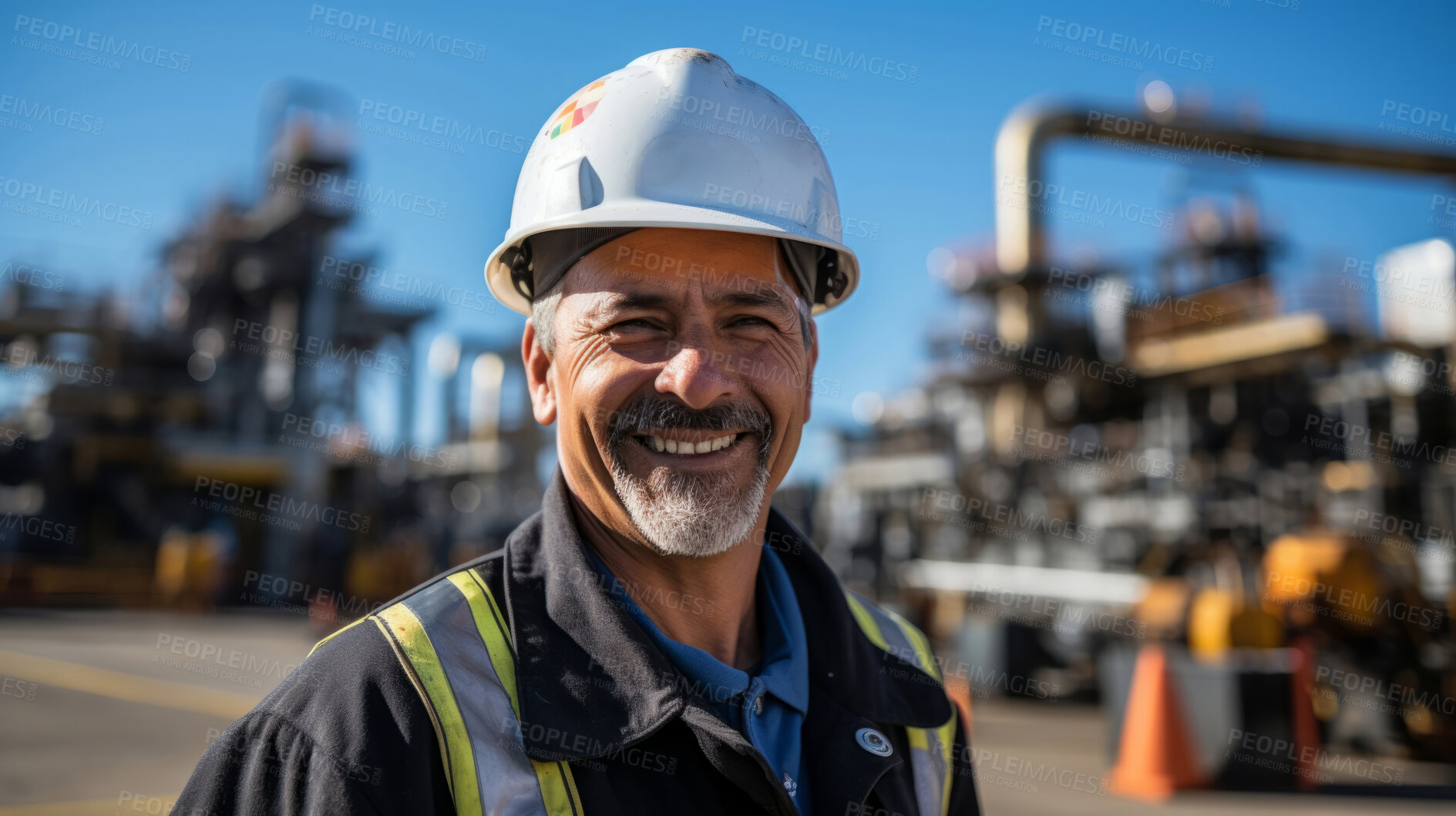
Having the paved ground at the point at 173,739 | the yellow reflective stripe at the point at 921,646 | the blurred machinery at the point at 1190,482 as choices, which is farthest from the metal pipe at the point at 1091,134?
the yellow reflective stripe at the point at 921,646

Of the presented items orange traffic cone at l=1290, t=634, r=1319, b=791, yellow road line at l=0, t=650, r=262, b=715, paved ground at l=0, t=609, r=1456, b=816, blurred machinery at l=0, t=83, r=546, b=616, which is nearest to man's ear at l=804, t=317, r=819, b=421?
paved ground at l=0, t=609, r=1456, b=816

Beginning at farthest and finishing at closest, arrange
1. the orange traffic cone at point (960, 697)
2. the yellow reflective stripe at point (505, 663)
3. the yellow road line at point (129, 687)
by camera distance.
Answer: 1. the yellow road line at point (129, 687)
2. the orange traffic cone at point (960, 697)
3. the yellow reflective stripe at point (505, 663)

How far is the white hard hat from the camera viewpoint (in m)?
1.87

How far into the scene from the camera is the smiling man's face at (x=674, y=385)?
174cm

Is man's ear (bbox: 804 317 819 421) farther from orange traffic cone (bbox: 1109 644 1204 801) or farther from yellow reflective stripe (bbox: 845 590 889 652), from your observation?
orange traffic cone (bbox: 1109 644 1204 801)

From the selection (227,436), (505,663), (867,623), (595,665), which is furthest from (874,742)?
(227,436)

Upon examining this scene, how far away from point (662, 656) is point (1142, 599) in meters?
9.72

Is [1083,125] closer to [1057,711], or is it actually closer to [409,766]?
[1057,711]

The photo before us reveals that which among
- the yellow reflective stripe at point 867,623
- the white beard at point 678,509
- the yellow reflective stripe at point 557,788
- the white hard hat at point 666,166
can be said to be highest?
the white hard hat at point 666,166

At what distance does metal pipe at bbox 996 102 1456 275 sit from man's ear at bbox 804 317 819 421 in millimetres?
11524

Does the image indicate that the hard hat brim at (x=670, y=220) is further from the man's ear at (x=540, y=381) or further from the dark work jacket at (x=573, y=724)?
the dark work jacket at (x=573, y=724)

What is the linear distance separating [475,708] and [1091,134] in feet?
43.1

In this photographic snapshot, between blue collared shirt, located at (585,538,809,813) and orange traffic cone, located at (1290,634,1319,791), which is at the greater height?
blue collared shirt, located at (585,538,809,813)

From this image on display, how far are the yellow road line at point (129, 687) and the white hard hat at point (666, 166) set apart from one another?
8049 mm
